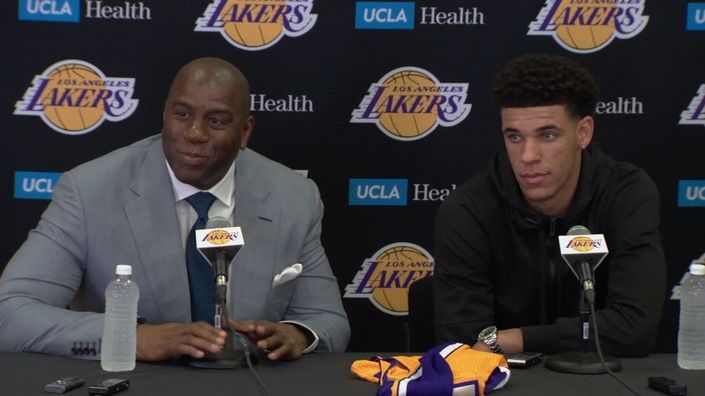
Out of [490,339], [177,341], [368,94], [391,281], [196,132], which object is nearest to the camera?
[177,341]

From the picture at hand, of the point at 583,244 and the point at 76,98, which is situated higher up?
the point at 76,98

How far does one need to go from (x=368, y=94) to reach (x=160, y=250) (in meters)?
1.37

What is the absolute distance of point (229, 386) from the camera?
88.7 inches

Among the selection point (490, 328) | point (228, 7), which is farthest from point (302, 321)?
point (228, 7)

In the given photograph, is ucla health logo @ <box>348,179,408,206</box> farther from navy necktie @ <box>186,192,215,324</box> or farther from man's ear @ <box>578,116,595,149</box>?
navy necktie @ <box>186,192,215,324</box>

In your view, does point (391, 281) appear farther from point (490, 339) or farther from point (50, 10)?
point (50, 10)

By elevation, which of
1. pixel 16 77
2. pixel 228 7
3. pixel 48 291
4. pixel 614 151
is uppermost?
pixel 228 7

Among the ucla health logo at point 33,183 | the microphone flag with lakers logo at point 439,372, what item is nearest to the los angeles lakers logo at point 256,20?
the ucla health logo at point 33,183

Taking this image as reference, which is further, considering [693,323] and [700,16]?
[700,16]

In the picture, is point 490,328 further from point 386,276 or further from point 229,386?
point 386,276

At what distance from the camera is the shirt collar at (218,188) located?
3.06m

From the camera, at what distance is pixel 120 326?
2.49 m

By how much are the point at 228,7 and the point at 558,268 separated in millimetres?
1714

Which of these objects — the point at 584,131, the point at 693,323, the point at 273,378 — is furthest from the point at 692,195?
the point at 273,378
